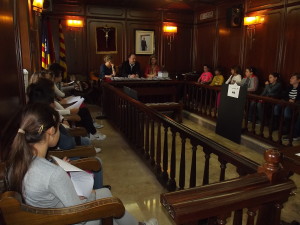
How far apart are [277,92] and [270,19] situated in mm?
1955

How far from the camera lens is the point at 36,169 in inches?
48.3

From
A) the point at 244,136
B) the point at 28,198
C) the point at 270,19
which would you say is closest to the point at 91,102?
the point at 244,136

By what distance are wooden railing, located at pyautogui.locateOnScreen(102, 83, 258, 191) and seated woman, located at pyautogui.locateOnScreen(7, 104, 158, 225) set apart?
998 mm

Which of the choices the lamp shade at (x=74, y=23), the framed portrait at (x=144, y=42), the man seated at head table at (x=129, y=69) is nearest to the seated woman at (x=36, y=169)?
the man seated at head table at (x=129, y=69)

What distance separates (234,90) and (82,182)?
142 inches

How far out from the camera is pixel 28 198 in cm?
126

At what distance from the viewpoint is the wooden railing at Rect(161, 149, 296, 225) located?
80 cm

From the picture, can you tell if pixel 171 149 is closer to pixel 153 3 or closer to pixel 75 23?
pixel 153 3

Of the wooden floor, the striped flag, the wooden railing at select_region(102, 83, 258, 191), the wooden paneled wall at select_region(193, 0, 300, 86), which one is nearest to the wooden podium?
the wooden floor

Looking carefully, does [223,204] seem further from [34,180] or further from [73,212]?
[34,180]

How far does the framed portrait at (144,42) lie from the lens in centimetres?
845

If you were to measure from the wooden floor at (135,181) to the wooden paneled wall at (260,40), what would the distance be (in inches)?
107

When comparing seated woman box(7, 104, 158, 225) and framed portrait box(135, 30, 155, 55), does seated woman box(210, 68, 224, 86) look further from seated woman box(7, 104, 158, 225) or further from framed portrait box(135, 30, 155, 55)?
seated woman box(7, 104, 158, 225)

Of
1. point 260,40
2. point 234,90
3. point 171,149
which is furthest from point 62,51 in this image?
point 260,40
